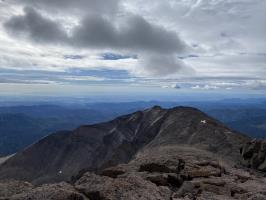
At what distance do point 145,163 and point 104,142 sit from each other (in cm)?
13748

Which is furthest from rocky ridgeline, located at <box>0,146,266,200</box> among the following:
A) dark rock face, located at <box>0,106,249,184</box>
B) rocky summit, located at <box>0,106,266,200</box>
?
dark rock face, located at <box>0,106,249,184</box>

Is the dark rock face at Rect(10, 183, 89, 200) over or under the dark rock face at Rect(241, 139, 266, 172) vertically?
over

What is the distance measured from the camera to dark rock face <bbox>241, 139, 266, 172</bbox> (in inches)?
1821

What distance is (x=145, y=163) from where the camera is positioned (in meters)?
30.6

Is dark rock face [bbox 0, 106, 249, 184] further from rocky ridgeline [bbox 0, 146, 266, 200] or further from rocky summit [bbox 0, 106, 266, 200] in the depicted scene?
rocky ridgeline [bbox 0, 146, 266, 200]

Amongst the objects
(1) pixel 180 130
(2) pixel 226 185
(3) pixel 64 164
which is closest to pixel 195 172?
(2) pixel 226 185

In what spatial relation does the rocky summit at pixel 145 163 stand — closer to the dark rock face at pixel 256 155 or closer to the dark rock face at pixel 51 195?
the dark rock face at pixel 51 195

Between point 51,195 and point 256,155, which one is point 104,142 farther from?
point 51,195

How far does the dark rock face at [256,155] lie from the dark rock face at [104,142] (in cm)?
4757

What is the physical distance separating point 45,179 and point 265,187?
119772 mm

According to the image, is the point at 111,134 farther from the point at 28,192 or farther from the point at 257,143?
the point at 28,192

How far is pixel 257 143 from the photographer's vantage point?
5128cm

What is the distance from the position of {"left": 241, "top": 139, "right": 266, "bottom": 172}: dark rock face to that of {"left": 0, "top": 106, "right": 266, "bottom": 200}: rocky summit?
0.37 feet

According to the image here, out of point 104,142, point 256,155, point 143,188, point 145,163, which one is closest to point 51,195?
point 143,188
